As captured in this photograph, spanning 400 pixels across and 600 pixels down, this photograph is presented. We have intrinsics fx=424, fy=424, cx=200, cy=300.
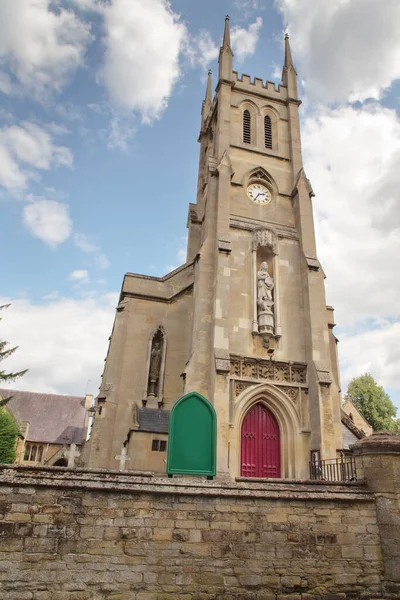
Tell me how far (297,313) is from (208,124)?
14313 mm

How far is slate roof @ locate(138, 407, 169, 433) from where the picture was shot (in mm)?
14984

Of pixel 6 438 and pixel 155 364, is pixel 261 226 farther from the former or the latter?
pixel 6 438

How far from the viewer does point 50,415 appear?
40719 mm

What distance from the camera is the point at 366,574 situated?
22.7 ft

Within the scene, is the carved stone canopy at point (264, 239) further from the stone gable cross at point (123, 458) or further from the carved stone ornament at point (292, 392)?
the stone gable cross at point (123, 458)

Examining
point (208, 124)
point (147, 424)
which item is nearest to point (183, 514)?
point (147, 424)

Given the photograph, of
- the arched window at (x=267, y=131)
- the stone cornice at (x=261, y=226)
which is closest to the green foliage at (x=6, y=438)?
the stone cornice at (x=261, y=226)

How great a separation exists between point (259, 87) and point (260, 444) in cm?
1873

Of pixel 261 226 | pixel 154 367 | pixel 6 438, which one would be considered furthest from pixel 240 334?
pixel 6 438

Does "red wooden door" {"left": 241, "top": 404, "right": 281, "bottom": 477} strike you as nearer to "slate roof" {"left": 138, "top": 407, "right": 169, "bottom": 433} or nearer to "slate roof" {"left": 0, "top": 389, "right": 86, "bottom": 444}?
"slate roof" {"left": 138, "top": 407, "right": 169, "bottom": 433}

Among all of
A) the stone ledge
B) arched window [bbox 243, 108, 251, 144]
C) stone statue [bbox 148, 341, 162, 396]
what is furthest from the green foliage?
arched window [bbox 243, 108, 251, 144]

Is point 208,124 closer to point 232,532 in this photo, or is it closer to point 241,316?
point 241,316

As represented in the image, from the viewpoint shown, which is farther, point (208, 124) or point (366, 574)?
point (208, 124)

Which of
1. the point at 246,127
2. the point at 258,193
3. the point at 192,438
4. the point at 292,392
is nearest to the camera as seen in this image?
the point at 192,438
